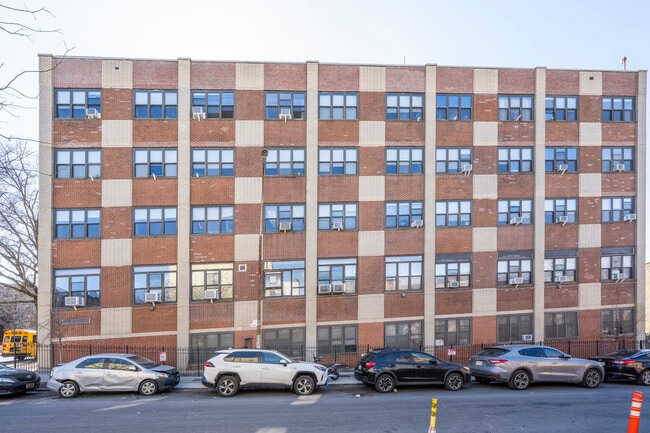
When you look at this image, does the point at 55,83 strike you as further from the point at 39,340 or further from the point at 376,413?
the point at 376,413

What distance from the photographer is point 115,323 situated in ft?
70.1

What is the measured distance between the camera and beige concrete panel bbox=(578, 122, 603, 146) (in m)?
25.0

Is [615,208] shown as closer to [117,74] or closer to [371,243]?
[371,243]

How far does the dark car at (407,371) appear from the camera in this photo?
51.8 feet

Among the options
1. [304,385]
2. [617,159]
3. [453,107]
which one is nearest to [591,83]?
[617,159]

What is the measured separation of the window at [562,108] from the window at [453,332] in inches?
474

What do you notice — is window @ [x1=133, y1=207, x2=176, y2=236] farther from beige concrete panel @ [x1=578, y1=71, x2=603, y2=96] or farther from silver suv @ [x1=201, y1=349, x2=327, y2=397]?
beige concrete panel @ [x1=578, y1=71, x2=603, y2=96]

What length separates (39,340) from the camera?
68.9ft

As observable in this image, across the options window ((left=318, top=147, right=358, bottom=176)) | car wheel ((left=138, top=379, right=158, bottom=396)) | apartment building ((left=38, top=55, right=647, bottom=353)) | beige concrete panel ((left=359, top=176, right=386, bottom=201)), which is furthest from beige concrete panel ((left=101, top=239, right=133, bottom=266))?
beige concrete panel ((left=359, top=176, right=386, bottom=201))

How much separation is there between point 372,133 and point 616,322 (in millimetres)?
17335

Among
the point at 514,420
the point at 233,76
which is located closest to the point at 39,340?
the point at 233,76

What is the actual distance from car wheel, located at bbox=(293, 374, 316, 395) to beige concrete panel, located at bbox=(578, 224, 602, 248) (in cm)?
1787

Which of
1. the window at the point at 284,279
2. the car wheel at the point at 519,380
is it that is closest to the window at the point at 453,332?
the window at the point at 284,279

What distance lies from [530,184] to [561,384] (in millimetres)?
11066
